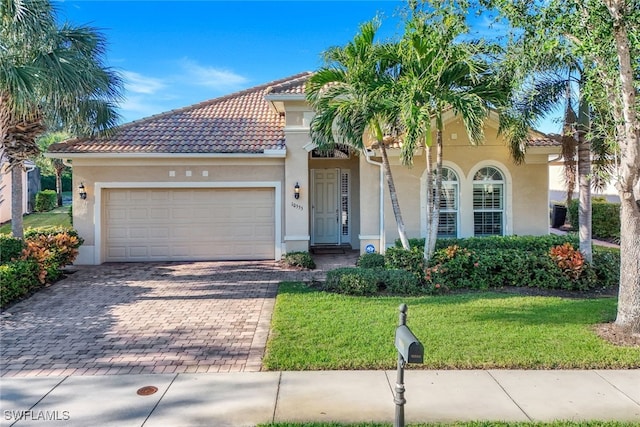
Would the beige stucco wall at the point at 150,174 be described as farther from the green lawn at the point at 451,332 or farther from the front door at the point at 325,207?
the green lawn at the point at 451,332

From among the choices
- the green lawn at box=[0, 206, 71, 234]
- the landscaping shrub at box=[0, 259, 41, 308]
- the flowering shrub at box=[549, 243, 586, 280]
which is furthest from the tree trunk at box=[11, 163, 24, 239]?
the flowering shrub at box=[549, 243, 586, 280]

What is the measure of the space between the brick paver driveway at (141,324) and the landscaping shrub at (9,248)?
1.11 meters

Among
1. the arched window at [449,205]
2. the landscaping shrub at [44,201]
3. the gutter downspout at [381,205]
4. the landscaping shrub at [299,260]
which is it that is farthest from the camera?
the landscaping shrub at [44,201]

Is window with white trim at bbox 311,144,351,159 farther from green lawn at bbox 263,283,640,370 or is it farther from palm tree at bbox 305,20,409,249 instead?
green lawn at bbox 263,283,640,370

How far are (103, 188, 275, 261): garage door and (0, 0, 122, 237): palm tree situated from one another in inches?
104

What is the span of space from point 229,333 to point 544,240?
856 centimetres

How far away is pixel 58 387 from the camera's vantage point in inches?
195

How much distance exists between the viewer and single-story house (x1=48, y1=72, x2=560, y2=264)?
12.4 meters

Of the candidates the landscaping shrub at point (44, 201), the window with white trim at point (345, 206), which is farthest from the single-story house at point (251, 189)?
the landscaping shrub at point (44, 201)

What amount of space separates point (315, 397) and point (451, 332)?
9.31ft

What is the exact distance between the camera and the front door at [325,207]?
15.4m

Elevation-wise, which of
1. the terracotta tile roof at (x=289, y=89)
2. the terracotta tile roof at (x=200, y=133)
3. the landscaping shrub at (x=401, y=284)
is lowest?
the landscaping shrub at (x=401, y=284)

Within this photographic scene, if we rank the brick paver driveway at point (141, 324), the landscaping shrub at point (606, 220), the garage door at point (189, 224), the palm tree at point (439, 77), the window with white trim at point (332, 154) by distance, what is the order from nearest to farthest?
the brick paver driveway at point (141, 324) < the palm tree at point (439, 77) < the garage door at point (189, 224) < the window with white trim at point (332, 154) < the landscaping shrub at point (606, 220)

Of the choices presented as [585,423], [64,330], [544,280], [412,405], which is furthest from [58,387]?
[544,280]
